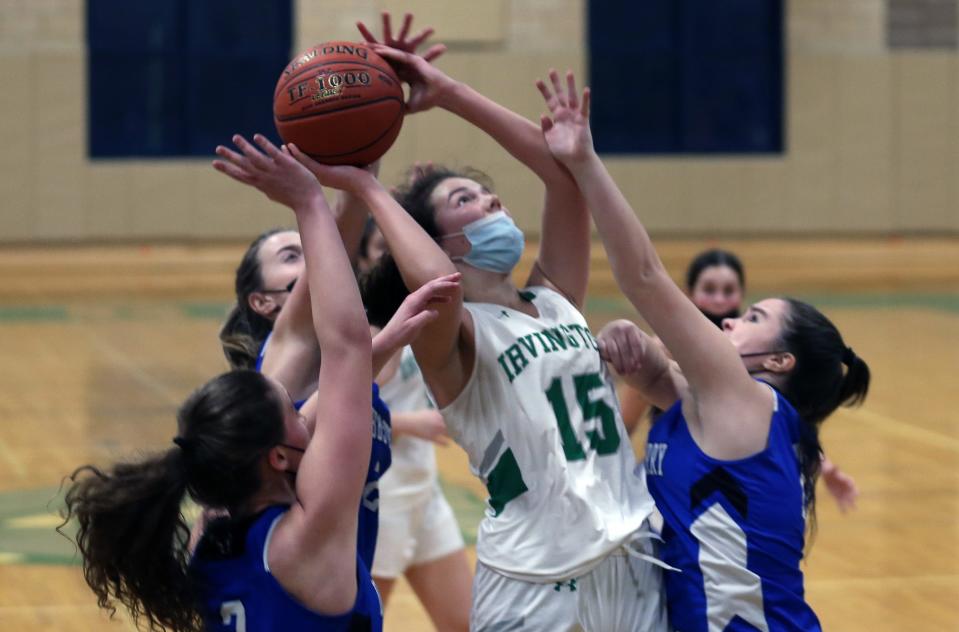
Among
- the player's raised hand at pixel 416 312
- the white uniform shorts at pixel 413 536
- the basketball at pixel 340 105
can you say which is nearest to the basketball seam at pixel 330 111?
the basketball at pixel 340 105

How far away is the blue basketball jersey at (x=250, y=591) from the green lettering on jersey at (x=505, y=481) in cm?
47

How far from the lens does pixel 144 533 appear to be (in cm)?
282

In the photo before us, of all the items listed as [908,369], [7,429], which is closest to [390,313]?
[7,429]

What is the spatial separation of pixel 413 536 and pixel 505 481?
5.82 feet

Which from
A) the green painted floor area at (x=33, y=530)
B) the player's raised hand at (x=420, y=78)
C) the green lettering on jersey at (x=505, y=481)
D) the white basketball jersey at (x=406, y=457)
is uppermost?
the player's raised hand at (x=420, y=78)

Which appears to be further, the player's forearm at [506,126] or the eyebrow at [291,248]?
the eyebrow at [291,248]

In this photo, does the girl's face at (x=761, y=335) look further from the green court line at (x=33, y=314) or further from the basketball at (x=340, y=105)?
the green court line at (x=33, y=314)

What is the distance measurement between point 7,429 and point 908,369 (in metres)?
6.29

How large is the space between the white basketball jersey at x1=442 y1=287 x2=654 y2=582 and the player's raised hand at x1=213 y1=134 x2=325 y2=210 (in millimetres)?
548

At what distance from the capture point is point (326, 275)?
9.52 feet

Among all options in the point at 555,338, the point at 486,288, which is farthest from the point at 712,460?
the point at 486,288

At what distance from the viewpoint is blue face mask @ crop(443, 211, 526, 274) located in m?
3.40

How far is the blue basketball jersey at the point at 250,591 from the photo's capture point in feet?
9.20

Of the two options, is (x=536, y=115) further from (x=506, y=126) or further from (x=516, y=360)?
(x=516, y=360)
